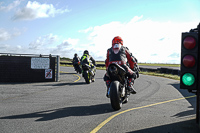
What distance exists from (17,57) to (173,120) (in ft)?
42.7

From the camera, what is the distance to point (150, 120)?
5191mm

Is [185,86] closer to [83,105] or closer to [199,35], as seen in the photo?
[199,35]

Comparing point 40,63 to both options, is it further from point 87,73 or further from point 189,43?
point 189,43

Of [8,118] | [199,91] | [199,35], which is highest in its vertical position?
[199,35]

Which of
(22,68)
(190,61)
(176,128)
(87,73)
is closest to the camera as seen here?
(190,61)

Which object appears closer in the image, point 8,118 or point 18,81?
point 8,118

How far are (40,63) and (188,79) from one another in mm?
13288

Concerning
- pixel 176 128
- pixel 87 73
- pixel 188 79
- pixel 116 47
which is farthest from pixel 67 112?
pixel 87 73

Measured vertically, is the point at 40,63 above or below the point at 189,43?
below

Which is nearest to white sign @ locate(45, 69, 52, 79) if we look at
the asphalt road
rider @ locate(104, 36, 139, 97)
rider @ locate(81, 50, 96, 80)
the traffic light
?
rider @ locate(81, 50, 96, 80)

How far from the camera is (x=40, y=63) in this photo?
15664mm

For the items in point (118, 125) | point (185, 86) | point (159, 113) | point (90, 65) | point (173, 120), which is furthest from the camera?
point (90, 65)

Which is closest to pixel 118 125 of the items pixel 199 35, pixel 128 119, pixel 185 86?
pixel 128 119

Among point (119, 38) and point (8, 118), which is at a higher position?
point (119, 38)
